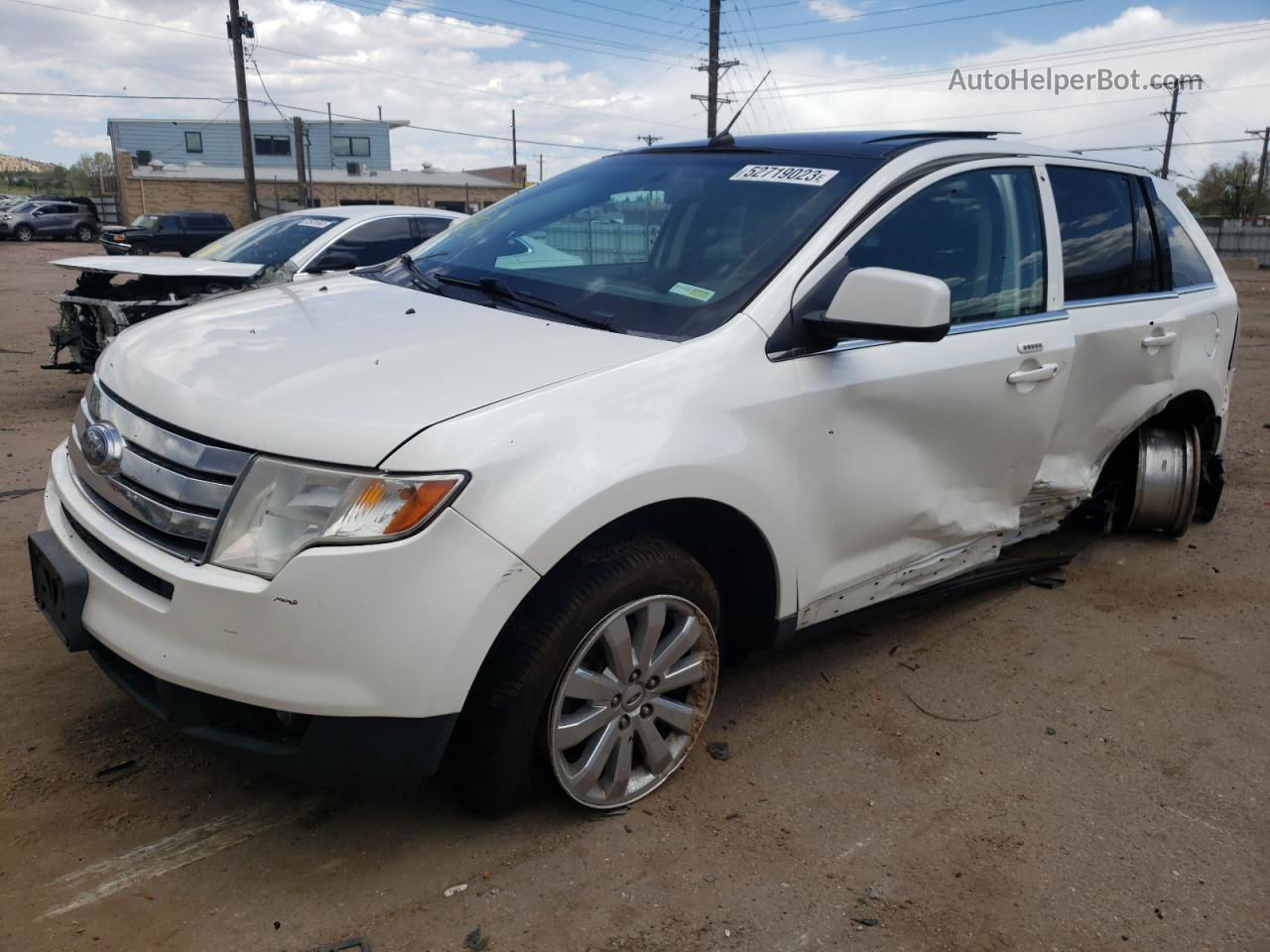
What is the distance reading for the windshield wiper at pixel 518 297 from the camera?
2.77m

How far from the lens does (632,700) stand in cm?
260

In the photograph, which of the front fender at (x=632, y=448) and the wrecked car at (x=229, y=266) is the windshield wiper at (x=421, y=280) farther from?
the wrecked car at (x=229, y=266)

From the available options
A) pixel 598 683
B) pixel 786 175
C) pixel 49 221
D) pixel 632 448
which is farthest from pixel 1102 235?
pixel 49 221

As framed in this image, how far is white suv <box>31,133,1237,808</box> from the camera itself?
7.00 ft

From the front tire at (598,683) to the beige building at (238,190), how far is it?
45697 millimetres

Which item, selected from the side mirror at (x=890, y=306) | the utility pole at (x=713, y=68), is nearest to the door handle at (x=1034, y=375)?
the side mirror at (x=890, y=306)

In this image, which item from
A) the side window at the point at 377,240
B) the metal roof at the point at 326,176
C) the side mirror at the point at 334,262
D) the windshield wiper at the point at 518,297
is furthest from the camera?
the metal roof at the point at 326,176

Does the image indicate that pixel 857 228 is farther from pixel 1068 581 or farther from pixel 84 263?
pixel 84 263

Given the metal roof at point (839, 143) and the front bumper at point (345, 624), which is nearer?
the front bumper at point (345, 624)

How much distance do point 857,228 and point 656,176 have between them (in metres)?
0.88

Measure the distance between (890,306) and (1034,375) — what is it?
1125 millimetres

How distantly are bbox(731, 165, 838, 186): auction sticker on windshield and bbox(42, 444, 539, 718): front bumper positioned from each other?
5.38 feet

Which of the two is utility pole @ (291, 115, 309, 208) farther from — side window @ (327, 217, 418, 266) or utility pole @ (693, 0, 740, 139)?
side window @ (327, 217, 418, 266)

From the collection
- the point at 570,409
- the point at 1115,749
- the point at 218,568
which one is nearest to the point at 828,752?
the point at 1115,749
